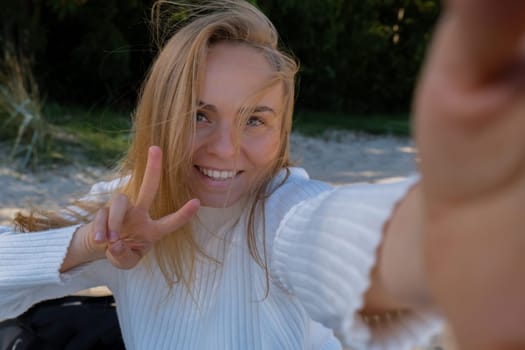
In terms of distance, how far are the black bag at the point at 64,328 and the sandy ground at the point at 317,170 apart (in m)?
0.94

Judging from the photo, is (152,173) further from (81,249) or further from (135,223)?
(81,249)

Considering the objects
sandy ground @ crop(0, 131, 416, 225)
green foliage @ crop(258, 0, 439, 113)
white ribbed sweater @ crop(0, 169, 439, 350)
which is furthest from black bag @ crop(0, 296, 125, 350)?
green foliage @ crop(258, 0, 439, 113)

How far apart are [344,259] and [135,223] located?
465 millimetres

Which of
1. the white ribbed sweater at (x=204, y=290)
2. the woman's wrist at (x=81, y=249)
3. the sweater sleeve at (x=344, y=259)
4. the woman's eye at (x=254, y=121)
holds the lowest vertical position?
the white ribbed sweater at (x=204, y=290)

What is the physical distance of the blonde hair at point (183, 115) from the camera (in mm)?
1259

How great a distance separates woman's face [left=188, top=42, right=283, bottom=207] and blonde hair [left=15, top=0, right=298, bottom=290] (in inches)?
0.8

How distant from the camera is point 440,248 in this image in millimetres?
376

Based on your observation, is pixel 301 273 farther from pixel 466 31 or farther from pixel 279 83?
pixel 279 83

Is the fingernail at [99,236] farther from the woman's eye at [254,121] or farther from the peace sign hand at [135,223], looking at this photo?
the woman's eye at [254,121]

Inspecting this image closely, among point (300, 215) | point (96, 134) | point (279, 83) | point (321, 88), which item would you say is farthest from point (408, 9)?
point (300, 215)

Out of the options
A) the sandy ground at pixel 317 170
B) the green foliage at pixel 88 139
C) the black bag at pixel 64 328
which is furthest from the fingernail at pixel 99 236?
the green foliage at pixel 88 139

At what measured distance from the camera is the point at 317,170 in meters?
4.90

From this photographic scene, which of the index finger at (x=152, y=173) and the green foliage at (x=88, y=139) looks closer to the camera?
the index finger at (x=152, y=173)

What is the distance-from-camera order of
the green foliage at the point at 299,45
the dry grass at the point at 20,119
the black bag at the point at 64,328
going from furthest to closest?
1. the green foliage at the point at 299,45
2. the dry grass at the point at 20,119
3. the black bag at the point at 64,328
